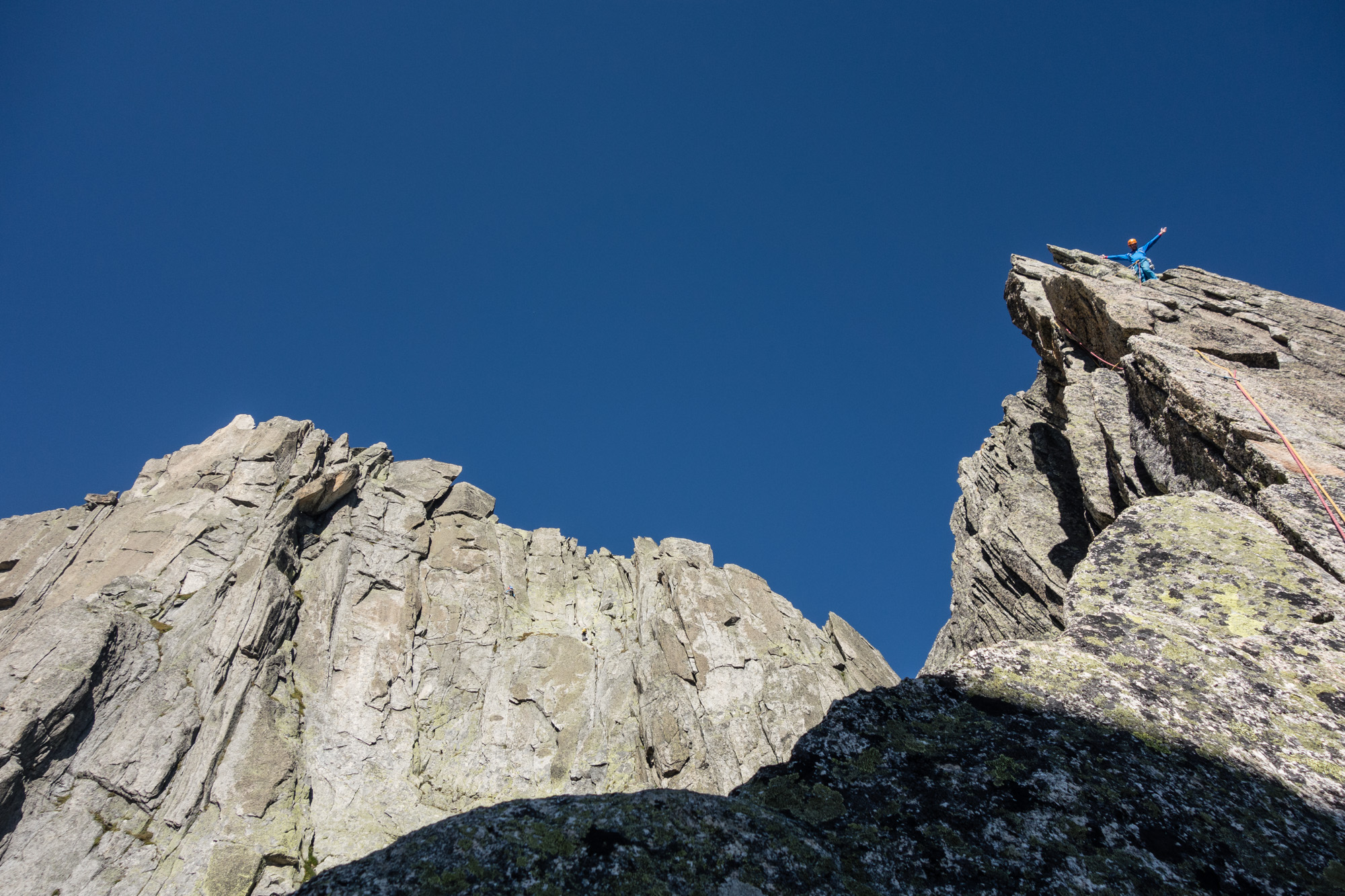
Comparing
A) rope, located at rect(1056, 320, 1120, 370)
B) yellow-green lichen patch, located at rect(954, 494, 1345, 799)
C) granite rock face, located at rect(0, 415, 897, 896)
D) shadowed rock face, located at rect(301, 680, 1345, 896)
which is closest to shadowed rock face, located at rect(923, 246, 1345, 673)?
rope, located at rect(1056, 320, 1120, 370)

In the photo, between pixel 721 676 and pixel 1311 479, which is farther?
pixel 721 676

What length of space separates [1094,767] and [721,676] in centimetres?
4314

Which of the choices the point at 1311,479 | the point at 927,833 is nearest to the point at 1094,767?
the point at 927,833

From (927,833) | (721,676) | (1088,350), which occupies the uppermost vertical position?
(721,676)

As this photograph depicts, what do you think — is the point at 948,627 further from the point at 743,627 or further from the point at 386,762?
the point at 386,762

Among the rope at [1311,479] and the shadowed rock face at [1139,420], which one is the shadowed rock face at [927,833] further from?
the rope at [1311,479]

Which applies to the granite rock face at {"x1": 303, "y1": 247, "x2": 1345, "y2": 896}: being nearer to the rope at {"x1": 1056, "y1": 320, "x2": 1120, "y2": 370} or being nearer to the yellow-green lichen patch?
the yellow-green lichen patch

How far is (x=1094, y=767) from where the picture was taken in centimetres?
525

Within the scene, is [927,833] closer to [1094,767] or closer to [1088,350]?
[1094,767]

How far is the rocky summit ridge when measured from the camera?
15.3ft

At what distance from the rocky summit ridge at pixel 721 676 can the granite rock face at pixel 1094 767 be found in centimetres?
3

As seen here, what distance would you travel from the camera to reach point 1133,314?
16.2 m

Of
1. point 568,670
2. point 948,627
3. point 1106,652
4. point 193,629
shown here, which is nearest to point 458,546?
point 568,670

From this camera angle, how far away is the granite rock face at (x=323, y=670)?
33.2 metres
